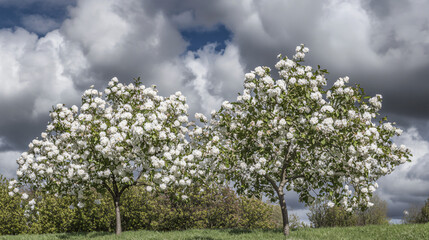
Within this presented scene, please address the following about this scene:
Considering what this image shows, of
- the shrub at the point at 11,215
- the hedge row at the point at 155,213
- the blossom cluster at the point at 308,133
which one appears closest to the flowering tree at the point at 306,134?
the blossom cluster at the point at 308,133

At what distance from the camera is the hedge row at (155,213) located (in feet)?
78.6

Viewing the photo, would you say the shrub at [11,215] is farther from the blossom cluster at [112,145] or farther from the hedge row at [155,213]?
the blossom cluster at [112,145]

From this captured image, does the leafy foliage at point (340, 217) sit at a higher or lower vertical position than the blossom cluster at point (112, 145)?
lower

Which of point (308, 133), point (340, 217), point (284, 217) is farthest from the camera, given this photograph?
point (340, 217)

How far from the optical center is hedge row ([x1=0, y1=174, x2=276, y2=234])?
78.6 feet

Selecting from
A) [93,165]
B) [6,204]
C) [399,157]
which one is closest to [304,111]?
[399,157]

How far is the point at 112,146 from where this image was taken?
14.3m

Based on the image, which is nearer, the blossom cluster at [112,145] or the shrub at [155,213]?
the blossom cluster at [112,145]

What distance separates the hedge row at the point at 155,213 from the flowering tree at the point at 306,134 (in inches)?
301

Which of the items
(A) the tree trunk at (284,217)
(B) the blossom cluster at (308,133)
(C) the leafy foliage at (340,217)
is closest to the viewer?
(B) the blossom cluster at (308,133)

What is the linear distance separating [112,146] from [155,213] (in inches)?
437

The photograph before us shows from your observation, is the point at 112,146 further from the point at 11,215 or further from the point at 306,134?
the point at 11,215

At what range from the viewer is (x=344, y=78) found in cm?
1366

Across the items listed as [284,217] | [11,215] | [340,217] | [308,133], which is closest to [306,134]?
[308,133]
